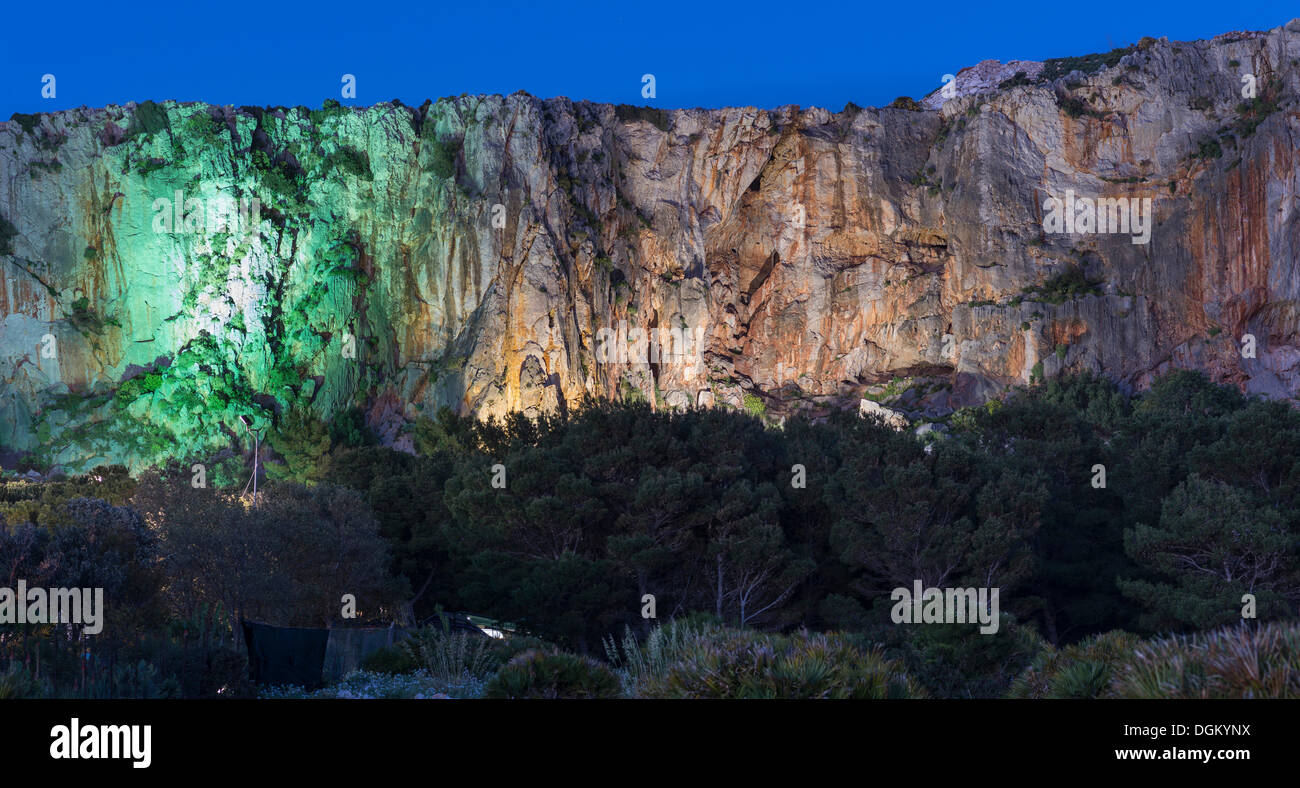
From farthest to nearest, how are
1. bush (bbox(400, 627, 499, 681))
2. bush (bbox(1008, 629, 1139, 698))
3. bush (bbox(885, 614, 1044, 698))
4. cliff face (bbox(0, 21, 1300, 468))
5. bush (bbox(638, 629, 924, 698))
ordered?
cliff face (bbox(0, 21, 1300, 468))
bush (bbox(400, 627, 499, 681))
bush (bbox(885, 614, 1044, 698))
bush (bbox(638, 629, 924, 698))
bush (bbox(1008, 629, 1139, 698))

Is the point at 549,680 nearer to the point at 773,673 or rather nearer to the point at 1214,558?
the point at 773,673

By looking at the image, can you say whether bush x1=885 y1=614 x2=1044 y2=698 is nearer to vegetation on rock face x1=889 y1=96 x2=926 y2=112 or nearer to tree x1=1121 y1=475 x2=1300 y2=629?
tree x1=1121 y1=475 x2=1300 y2=629

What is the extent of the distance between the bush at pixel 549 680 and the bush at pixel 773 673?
2.24 feet

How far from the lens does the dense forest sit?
64.0 ft

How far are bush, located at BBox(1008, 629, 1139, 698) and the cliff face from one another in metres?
54.5

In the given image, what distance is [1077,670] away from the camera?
991cm

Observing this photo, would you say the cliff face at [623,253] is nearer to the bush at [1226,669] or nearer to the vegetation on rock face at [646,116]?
the vegetation on rock face at [646,116]

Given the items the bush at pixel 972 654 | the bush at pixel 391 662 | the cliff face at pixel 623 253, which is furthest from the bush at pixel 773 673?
the cliff face at pixel 623 253

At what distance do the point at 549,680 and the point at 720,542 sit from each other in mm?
18454

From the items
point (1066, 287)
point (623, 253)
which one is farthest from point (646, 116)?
point (1066, 287)

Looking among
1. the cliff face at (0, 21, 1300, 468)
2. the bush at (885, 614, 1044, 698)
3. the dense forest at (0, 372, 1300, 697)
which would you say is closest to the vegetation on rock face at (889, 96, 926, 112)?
the cliff face at (0, 21, 1300, 468)

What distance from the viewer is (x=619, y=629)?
29.5 m

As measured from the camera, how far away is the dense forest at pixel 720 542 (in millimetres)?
19500

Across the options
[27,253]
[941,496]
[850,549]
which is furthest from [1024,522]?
[27,253]
